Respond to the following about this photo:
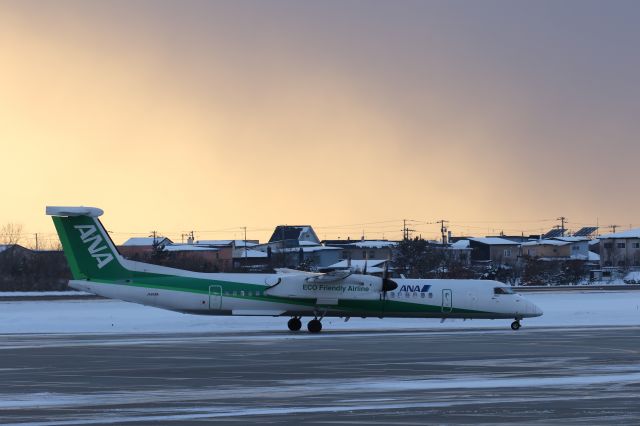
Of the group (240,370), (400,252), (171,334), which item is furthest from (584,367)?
(400,252)

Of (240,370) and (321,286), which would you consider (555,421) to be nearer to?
(240,370)

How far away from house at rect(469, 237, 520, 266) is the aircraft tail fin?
133 meters

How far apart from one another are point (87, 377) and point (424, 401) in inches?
363

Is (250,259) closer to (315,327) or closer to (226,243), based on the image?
(226,243)

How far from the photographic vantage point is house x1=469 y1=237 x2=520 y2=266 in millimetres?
178375

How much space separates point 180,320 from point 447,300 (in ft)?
47.7

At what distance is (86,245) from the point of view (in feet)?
158

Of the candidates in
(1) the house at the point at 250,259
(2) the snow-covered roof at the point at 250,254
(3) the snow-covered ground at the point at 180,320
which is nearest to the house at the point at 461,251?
(1) the house at the point at 250,259

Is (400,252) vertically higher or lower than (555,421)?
higher

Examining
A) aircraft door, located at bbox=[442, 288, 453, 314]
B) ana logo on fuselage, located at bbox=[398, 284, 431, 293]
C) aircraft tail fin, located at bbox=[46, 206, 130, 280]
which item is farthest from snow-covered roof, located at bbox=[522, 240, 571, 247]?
aircraft tail fin, located at bbox=[46, 206, 130, 280]

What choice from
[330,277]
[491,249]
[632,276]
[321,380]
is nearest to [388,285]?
[330,277]

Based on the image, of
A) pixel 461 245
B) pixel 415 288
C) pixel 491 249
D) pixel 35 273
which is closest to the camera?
pixel 415 288

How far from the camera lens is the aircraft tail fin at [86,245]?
157ft

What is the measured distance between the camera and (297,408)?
20.0 m
